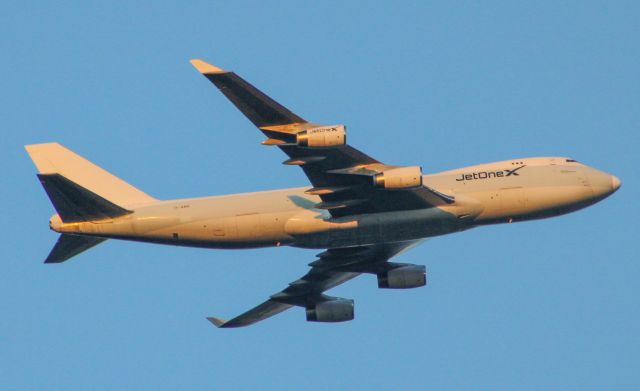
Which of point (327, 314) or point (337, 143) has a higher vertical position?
point (337, 143)

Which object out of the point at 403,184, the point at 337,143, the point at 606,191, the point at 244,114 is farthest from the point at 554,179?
the point at 244,114

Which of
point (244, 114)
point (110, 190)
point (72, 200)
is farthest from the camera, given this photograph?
point (110, 190)

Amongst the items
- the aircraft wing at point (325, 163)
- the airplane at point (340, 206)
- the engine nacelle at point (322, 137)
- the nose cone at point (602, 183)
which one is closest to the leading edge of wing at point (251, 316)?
the airplane at point (340, 206)

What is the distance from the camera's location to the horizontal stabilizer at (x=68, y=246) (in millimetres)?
69812

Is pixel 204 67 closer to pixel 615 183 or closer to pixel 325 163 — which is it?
pixel 325 163

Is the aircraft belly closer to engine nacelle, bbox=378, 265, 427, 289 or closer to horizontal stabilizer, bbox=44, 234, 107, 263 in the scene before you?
engine nacelle, bbox=378, 265, 427, 289

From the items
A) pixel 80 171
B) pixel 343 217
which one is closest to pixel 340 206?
pixel 343 217

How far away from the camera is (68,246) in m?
70.1

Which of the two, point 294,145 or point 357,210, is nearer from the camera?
point 294,145

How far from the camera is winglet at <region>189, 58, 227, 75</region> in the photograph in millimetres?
60656

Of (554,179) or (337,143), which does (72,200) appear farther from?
(554,179)

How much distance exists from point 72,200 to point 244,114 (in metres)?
11.4

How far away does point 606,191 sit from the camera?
71.4 meters

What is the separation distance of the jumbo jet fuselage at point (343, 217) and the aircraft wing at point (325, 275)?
562cm
